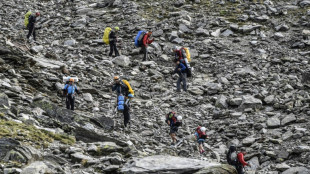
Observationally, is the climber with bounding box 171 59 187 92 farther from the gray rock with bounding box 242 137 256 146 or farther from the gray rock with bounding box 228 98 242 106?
the gray rock with bounding box 242 137 256 146

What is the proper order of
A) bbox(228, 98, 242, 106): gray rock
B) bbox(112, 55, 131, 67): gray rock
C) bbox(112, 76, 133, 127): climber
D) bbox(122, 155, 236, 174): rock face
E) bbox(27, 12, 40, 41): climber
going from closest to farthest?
bbox(122, 155, 236, 174): rock face
bbox(112, 76, 133, 127): climber
bbox(228, 98, 242, 106): gray rock
bbox(112, 55, 131, 67): gray rock
bbox(27, 12, 40, 41): climber

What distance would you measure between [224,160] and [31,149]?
821cm

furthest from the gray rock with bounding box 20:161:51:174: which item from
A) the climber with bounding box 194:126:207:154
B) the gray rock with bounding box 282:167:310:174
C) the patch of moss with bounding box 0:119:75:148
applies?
the gray rock with bounding box 282:167:310:174

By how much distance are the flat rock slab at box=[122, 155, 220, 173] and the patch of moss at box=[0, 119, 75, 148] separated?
307 cm

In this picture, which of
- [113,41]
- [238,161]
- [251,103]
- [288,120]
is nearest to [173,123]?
[238,161]

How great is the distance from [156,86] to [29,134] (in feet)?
36.0

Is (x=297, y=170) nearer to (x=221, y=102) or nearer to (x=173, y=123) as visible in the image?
(x=173, y=123)

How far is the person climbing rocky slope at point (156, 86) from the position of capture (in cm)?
1307

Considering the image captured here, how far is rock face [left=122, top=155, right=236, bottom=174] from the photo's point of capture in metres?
11.2

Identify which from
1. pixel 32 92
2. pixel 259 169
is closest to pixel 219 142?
pixel 259 169

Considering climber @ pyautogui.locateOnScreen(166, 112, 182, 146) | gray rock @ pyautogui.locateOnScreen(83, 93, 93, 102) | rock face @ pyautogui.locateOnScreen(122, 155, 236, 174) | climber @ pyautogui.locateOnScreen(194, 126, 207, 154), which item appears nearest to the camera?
rock face @ pyautogui.locateOnScreen(122, 155, 236, 174)

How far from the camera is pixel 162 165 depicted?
37.9ft

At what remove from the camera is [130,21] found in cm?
3212

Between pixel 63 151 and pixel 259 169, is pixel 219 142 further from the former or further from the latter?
pixel 63 151
